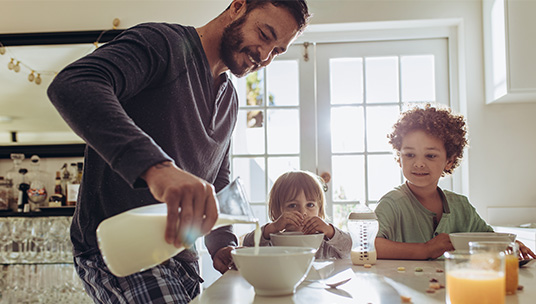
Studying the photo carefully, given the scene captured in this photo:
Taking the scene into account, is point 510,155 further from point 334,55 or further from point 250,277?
point 250,277

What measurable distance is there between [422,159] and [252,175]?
5.00 ft

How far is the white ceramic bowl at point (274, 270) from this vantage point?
A: 88 cm

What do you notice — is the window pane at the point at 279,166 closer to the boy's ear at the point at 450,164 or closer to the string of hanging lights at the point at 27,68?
the boy's ear at the point at 450,164

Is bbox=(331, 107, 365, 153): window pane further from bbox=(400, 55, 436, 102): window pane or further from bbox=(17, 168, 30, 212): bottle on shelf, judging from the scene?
bbox=(17, 168, 30, 212): bottle on shelf

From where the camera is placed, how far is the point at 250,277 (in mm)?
910

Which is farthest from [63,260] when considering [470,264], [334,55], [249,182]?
[470,264]

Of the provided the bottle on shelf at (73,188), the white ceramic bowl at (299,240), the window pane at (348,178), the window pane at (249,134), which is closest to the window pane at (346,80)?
the window pane at (348,178)

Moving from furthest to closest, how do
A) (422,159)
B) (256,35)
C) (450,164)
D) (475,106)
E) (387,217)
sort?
1. (475,106)
2. (450,164)
3. (422,159)
4. (387,217)
5. (256,35)

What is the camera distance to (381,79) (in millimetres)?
3182

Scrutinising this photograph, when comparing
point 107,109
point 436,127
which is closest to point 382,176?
point 436,127

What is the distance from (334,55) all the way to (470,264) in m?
2.50

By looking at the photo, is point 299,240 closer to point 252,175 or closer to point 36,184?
point 252,175

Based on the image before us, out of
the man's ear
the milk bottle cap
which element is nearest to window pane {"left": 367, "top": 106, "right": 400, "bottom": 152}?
the milk bottle cap

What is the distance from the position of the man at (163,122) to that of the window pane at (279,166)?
1711 millimetres
